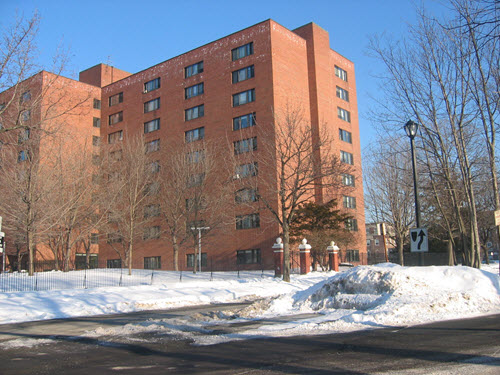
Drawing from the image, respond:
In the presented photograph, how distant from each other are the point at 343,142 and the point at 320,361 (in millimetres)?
44560

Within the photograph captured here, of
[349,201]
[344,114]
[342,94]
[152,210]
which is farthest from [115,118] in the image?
[349,201]

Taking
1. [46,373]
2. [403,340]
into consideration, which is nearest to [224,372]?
[46,373]

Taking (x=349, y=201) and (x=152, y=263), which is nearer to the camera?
(x=349, y=201)

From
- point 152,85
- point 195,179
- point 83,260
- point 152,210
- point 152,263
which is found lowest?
point 152,263

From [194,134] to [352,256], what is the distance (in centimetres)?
2087

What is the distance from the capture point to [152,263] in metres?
50.3

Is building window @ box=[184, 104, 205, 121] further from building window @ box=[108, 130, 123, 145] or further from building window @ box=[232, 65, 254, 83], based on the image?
building window @ box=[108, 130, 123, 145]

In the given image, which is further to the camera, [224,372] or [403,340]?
[403,340]

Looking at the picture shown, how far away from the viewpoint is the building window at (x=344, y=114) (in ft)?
167

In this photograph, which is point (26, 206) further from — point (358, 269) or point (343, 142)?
point (343, 142)

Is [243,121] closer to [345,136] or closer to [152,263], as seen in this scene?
[345,136]

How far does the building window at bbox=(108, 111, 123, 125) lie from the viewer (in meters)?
57.5

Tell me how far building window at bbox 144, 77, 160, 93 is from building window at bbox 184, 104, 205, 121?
649 cm

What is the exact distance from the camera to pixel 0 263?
178 feet
